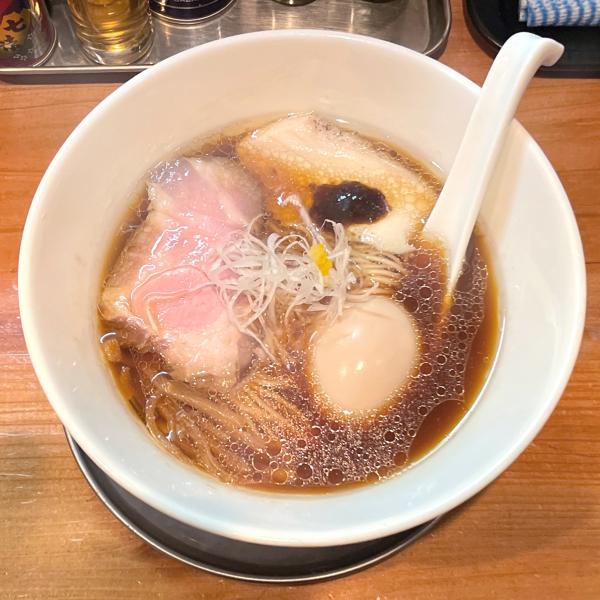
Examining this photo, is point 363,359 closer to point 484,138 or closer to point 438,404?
point 438,404

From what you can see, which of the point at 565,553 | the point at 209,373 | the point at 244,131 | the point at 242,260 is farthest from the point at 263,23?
the point at 565,553

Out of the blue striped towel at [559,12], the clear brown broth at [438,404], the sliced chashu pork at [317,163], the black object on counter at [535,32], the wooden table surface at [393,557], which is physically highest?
the blue striped towel at [559,12]

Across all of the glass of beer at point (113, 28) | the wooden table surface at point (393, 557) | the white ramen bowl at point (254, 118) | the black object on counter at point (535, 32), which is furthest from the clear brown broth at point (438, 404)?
A: the black object on counter at point (535, 32)

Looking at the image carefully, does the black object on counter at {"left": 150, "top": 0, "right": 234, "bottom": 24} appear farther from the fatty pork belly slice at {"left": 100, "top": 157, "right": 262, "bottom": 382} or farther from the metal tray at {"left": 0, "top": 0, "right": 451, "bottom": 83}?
the fatty pork belly slice at {"left": 100, "top": 157, "right": 262, "bottom": 382}

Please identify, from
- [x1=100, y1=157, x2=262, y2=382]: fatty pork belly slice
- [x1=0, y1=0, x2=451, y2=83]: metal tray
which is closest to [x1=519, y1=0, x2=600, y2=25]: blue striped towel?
[x1=0, y1=0, x2=451, y2=83]: metal tray

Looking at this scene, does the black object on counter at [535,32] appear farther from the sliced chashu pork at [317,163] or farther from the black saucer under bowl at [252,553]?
the black saucer under bowl at [252,553]

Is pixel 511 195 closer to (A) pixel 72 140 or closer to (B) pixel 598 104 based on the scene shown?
(B) pixel 598 104
